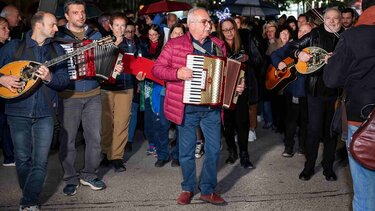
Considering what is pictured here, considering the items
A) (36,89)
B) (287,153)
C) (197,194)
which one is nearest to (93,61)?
(36,89)

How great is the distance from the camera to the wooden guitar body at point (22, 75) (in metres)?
4.93

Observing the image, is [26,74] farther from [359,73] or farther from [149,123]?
[149,123]

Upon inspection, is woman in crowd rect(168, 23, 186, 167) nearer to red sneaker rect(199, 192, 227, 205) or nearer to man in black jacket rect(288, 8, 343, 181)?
man in black jacket rect(288, 8, 343, 181)

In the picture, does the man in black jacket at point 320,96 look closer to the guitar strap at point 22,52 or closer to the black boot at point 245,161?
the black boot at point 245,161

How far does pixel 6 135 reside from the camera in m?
7.43

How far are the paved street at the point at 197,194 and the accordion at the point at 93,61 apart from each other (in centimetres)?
131

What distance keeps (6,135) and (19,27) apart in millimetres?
2019

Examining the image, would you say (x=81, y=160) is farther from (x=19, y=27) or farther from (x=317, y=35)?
(x=317, y=35)

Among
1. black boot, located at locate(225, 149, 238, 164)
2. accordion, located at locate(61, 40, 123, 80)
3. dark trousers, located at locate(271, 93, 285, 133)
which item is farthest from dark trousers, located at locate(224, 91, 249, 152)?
dark trousers, located at locate(271, 93, 285, 133)

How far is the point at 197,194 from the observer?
5953mm

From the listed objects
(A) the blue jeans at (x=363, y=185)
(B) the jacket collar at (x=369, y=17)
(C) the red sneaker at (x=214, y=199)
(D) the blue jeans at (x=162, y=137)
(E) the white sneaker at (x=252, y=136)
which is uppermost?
(B) the jacket collar at (x=369, y=17)

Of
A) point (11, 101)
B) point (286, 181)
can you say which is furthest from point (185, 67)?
point (286, 181)

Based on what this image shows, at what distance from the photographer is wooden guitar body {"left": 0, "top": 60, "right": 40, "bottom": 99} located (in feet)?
16.2

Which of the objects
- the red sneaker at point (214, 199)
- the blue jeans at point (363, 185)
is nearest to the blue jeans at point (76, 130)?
the red sneaker at point (214, 199)
